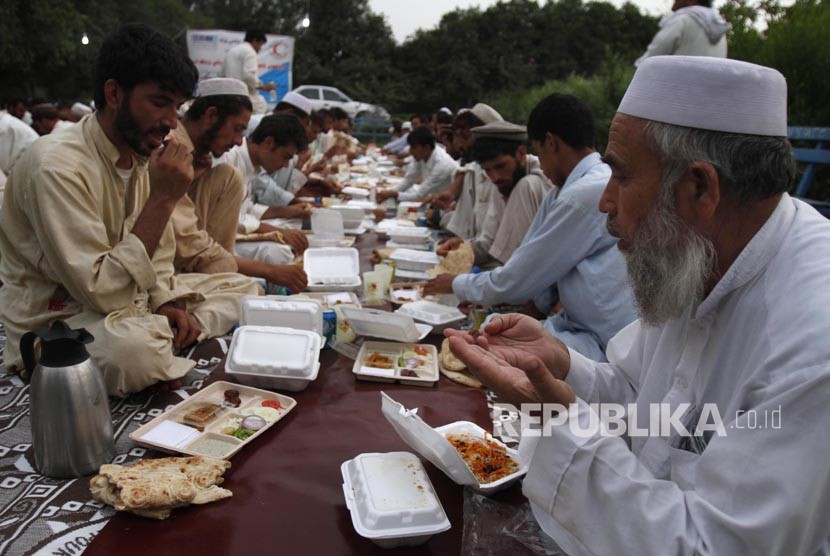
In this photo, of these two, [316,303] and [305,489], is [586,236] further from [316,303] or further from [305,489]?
[305,489]

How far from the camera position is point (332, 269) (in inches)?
154

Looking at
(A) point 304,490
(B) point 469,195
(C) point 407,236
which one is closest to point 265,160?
(C) point 407,236

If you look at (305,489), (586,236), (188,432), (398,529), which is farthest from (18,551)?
(586,236)

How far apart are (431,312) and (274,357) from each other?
115 centimetres

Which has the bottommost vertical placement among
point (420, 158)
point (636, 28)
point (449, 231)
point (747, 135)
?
point (449, 231)

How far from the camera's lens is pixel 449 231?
571 cm

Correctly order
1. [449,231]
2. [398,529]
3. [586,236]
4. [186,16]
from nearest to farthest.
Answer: [398,529] → [586,236] → [449,231] → [186,16]

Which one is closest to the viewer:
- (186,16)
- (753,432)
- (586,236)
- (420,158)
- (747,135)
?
(753,432)

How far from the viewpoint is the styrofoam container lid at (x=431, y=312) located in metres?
3.12

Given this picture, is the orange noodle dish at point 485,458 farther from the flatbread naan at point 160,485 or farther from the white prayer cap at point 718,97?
the white prayer cap at point 718,97

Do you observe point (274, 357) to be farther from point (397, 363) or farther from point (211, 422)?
point (397, 363)

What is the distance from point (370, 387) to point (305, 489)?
0.73m

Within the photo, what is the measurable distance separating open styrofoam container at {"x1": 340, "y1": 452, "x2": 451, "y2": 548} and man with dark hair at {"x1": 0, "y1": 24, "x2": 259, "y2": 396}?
115 centimetres

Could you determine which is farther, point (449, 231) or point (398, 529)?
point (449, 231)
